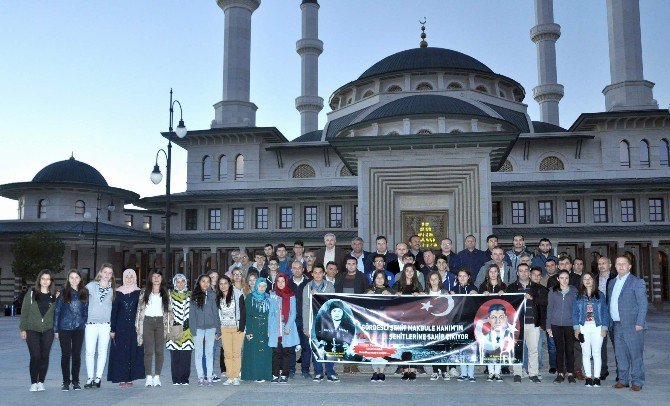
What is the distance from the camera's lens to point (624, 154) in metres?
44.4

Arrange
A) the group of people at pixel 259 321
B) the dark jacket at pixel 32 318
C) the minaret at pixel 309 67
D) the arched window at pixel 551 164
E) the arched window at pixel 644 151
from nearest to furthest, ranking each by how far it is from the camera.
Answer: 1. the dark jacket at pixel 32 318
2. the group of people at pixel 259 321
3. the arched window at pixel 644 151
4. the arched window at pixel 551 164
5. the minaret at pixel 309 67

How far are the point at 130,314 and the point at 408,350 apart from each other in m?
4.84

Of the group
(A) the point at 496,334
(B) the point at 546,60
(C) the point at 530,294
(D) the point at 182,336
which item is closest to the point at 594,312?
(C) the point at 530,294

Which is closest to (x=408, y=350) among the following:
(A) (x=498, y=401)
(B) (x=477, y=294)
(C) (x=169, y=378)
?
(B) (x=477, y=294)

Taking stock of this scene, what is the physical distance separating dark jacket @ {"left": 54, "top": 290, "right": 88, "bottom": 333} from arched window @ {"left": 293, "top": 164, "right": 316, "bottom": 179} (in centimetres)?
3707

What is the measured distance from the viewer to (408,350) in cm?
1084

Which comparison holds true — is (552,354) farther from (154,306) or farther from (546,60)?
(546,60)

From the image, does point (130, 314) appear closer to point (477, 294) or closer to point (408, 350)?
point (408, 350)

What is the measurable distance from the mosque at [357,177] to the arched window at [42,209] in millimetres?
110

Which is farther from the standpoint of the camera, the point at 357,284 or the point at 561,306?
the point at 357,284

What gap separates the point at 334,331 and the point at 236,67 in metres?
39.3

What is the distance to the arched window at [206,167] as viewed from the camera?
47750mm

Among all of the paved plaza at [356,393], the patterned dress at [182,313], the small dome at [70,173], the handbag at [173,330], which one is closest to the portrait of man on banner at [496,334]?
the paved plaza at [356,393]

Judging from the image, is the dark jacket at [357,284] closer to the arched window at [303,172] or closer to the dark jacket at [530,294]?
the dark jacket at [530,294]
